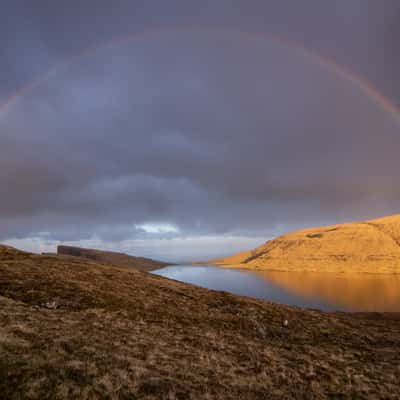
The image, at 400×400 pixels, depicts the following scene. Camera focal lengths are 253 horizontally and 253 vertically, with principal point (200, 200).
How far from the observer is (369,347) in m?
24.5

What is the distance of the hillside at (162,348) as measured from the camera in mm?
10117

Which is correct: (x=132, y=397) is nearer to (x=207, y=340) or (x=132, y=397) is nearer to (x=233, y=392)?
(x=233, y=392)

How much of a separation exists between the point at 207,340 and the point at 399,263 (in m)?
238

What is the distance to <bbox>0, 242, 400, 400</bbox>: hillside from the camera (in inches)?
398

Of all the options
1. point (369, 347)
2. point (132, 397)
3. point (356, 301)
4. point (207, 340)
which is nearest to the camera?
point (132, 397)

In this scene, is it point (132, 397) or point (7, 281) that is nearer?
point (132, 397)

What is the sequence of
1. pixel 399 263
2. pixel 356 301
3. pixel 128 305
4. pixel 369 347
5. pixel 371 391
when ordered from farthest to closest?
1. pixel 399 263
2. pixel 356 301
3. pixel 128 305
4. pixel 369 347
5. pixel 371 391

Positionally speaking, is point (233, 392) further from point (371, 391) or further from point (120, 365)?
point (371, 391)

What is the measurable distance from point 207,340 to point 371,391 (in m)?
10.3

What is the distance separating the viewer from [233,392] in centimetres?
1102

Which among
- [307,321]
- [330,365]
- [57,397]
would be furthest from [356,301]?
[57,397]

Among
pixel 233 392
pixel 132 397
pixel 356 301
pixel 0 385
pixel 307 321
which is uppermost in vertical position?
pixel 0 385

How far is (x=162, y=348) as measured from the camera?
15680mm

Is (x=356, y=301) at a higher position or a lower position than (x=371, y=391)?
lower
